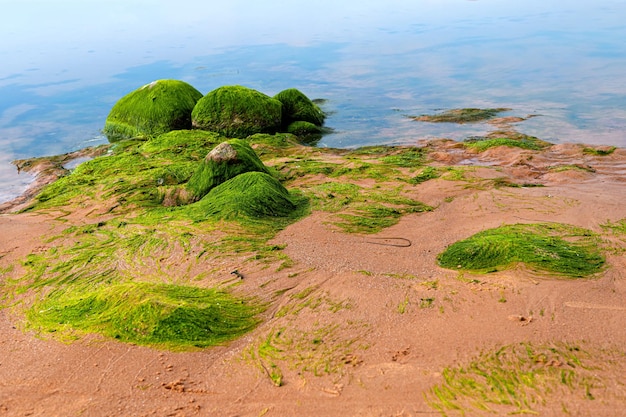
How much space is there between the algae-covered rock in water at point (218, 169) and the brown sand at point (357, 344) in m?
2.16

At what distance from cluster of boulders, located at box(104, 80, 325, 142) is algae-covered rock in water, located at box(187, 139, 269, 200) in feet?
16.2

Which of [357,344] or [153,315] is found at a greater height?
[153,315]

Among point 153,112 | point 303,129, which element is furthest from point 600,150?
point 153,112

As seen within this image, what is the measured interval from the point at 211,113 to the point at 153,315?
367 inches

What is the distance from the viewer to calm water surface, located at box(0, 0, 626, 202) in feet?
44.3

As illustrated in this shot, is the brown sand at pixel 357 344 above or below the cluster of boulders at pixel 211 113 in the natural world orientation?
below

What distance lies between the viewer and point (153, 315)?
4438 mm

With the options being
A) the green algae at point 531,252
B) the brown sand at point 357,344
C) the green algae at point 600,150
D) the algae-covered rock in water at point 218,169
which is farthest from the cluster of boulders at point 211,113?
the green algae at point 531,252

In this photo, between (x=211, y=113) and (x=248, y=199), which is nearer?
(x=248, y=199)

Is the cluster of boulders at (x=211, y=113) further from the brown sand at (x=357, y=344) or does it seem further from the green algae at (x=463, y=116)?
the brown sand at (x=357, y=344)

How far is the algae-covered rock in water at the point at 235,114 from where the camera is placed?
42.6 ft

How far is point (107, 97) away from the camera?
1872 cm

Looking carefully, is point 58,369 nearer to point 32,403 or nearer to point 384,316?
point 32,403

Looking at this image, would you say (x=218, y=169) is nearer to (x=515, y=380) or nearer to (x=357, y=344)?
(x=357, y=344)
